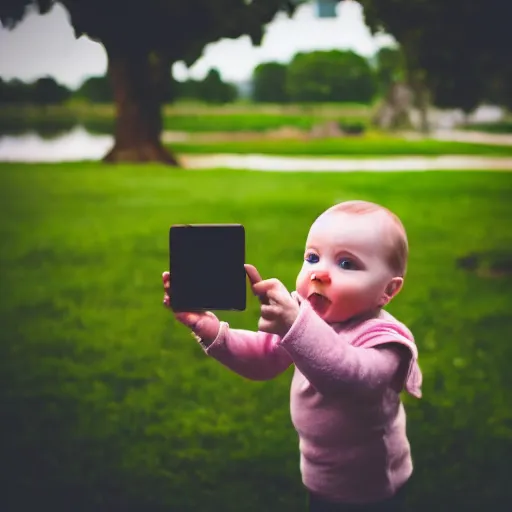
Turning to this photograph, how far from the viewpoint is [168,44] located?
2969 millimetres

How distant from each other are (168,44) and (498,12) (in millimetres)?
1343

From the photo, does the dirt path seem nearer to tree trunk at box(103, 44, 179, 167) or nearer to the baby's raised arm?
tree trunk at box(103, 44, 179, 167)

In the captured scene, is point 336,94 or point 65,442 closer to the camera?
point 65,442

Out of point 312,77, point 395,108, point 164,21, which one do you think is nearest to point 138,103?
point 164,21

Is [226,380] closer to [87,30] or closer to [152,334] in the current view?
[152,334]

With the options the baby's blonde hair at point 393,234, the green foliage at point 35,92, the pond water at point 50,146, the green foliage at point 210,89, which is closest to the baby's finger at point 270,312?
the baby's blonde hair at point 393,234

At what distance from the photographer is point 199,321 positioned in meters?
1.27

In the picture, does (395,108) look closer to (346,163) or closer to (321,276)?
(346,163)

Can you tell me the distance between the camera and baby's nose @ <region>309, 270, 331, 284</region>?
1214 millimetres

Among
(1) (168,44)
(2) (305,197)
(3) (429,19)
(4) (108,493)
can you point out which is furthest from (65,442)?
(2) (305,197)

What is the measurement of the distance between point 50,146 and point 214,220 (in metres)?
1.53

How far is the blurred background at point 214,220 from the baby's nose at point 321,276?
963 mm

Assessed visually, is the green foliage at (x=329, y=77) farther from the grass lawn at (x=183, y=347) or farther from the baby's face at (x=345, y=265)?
the baby's face at (x=345, y=265)

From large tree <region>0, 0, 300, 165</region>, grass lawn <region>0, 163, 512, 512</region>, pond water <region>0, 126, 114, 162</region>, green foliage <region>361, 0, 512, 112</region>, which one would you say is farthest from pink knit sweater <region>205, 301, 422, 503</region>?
pond water <region>0, 126, 114, 162</region>
